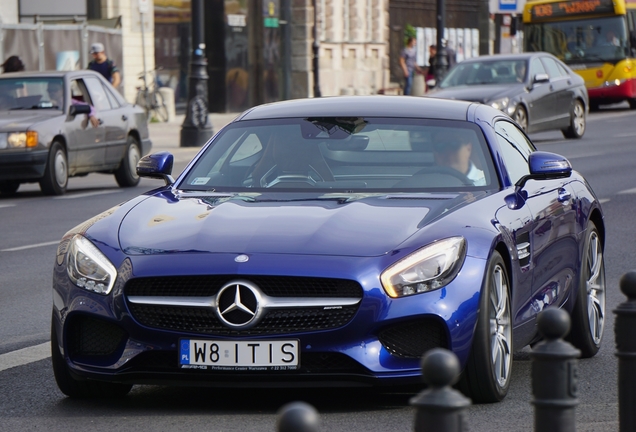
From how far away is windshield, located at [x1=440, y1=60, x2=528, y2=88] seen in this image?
25719mm

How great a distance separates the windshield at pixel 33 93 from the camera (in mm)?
18094

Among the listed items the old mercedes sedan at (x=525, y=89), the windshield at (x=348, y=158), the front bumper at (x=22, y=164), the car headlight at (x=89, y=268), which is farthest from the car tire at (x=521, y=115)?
the car headlight at (x=89, y=268)

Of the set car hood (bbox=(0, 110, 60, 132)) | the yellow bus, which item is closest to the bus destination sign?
the yellow bus

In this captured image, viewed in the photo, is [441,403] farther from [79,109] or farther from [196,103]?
[196,103]

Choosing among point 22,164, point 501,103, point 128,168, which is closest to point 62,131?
point 22,164

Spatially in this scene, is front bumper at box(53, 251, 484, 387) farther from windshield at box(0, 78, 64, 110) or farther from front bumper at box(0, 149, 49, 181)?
windshield at box(0, 78, 64, 110)

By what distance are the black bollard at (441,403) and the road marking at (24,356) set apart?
13.6 feet

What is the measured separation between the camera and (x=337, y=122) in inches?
279

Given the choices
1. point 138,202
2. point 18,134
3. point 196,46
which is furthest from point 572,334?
point 196,46

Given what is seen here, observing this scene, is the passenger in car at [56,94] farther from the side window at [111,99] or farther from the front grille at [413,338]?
the front grille at [413,338]

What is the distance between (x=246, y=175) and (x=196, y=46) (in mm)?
18994

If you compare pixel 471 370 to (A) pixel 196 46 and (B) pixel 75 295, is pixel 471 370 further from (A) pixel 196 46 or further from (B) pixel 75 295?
(A) pixel 196 46

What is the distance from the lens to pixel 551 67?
2698 centimetres

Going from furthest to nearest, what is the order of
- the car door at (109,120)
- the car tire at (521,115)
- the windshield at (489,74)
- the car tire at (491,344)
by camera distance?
the windshield at (489,74)
the car tire at (521,115)
the car door at (109,120)
the car tire at (491,344)
